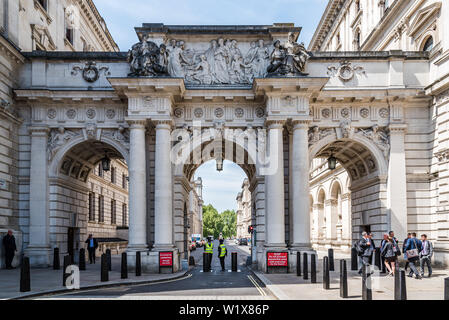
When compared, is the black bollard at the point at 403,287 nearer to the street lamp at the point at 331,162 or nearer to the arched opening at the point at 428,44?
the street lamp at the point at 331,162

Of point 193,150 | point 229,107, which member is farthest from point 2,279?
point 229,107

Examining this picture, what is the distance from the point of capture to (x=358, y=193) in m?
26.0

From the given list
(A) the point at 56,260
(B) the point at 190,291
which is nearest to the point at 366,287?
(B) the point at 190,291

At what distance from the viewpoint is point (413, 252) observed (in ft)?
56.8

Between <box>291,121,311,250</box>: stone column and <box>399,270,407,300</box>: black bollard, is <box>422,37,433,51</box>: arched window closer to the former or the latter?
<box>291,121,311,250</box>: stone column

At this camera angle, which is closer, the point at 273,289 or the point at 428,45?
the point at 273,289

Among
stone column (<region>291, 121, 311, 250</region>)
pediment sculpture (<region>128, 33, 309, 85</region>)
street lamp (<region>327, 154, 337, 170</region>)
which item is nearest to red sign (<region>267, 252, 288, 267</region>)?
stone column (<region>291, 121, 311, 250</region>)

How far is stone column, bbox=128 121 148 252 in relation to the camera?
69.4 ft

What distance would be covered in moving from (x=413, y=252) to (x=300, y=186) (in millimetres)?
5553

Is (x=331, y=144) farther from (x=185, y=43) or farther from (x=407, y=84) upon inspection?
(x=185, y=43)

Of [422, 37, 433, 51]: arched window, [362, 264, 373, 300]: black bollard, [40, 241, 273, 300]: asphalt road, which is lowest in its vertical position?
[40, 241, 273, 300]: asphalt road

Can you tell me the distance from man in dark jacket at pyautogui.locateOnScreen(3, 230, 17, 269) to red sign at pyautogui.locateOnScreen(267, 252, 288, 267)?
1052 centimetres

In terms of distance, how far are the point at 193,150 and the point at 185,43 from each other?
4906 mm

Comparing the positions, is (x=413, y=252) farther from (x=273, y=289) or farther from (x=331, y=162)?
(x=331, y=162)
